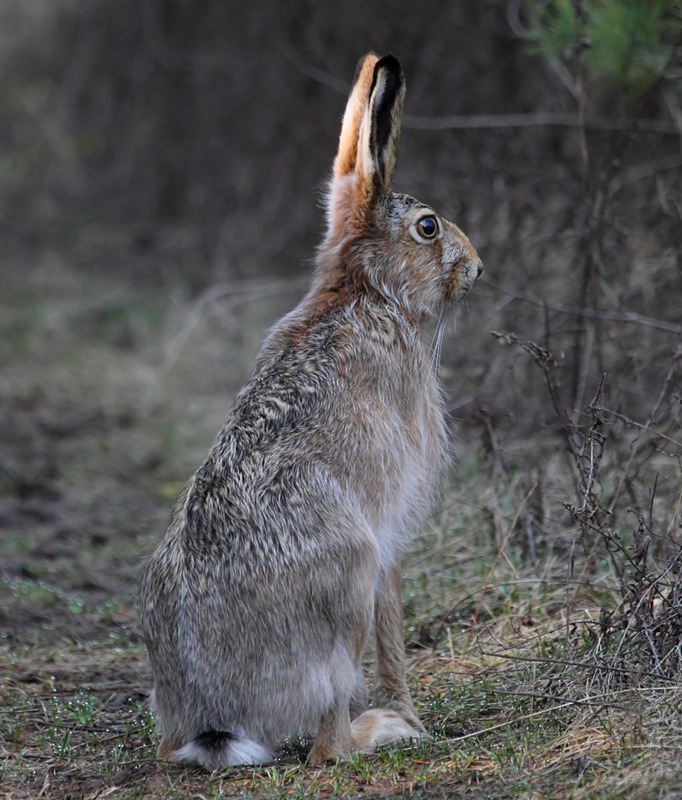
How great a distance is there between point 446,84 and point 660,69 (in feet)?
10.4

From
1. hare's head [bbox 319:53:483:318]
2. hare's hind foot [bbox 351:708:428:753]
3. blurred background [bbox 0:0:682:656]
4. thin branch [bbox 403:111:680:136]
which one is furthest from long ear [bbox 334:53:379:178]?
thin branch [bbox 403:111:680:136]

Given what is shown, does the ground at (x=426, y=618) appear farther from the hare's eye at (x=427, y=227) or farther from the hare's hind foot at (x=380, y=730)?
the hare's eye at (x=427, y=227)

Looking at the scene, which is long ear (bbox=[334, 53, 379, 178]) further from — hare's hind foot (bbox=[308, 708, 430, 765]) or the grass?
hare's hind foot (bbox=[308, 708, 430, 765])

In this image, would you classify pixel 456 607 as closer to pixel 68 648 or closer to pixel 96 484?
pixel 68 648

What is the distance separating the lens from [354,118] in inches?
174

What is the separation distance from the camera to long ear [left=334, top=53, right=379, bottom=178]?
4.32 metres

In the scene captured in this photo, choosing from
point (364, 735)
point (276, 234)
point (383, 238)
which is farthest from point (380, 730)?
point (276, 234)

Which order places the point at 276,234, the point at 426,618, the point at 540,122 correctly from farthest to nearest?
the point at 276,234 → the point at 540,122 → the point at 426,618

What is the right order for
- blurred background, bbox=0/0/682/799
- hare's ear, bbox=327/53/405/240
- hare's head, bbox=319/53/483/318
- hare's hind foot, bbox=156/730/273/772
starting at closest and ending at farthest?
hare's hind foot, bbox=156/730/273/772
blurred background, bbox=0/0/682/799
hare's ear, bbox=327/53/405/240
hare's head, bbox=319/53/483/318

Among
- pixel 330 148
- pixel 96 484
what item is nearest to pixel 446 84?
pixel 330 148

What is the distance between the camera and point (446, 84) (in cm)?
915

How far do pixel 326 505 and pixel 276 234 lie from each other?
7.19 metres

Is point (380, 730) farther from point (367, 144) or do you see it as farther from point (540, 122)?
point (540, 122)

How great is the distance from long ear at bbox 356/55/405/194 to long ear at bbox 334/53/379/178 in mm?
173
